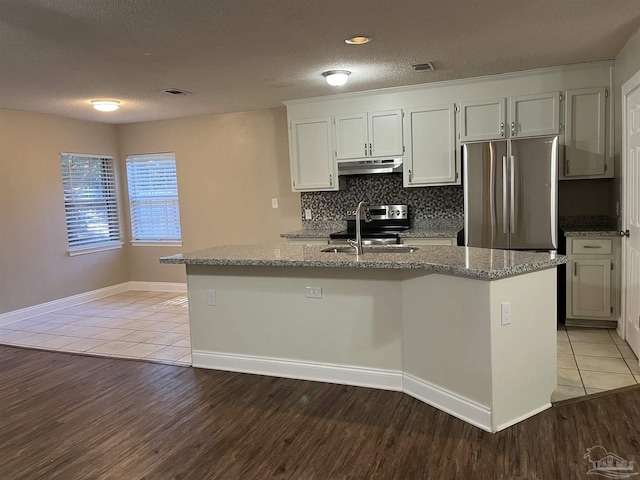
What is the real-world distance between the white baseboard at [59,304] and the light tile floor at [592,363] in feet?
17.6

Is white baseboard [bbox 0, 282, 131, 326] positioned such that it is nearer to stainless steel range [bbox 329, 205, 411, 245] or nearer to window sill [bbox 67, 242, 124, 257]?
window sill [bbox 67, 242, 124, 257]

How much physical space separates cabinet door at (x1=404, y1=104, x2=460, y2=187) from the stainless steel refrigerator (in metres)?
0.39

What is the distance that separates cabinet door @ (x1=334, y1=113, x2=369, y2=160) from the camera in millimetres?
5121

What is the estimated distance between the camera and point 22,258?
554 cm

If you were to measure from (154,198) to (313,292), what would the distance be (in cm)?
429

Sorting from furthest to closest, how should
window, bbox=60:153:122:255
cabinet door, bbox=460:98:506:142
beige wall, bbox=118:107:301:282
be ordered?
window, bbox=60:153:122:255 → beige wall, bbox=118:107:301:282 → cabinet door, bbox=460:98:506:142

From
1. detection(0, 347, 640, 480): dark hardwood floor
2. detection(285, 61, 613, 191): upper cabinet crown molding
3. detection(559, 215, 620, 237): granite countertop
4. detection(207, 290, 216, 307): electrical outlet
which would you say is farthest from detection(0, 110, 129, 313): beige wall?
detection(559, 215, 620, 237): granite countertop

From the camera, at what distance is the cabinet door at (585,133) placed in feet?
14.1

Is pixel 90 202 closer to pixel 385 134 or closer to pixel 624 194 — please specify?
pixel 385 134

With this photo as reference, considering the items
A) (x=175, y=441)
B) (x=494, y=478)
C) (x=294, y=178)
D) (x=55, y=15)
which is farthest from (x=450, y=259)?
(x=294, y=178)

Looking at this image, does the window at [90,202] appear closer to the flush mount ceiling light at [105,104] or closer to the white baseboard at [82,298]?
the white baseboard at [82,298]

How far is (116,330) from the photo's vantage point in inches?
193

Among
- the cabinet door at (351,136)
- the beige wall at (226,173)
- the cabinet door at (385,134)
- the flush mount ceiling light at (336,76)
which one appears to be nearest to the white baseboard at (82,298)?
the beige wall at (226,173)

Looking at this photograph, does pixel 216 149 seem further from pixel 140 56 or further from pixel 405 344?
pixel 405 344
